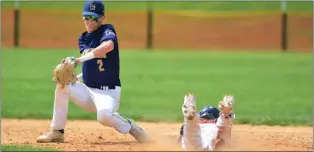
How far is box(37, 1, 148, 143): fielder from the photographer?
7913 millimetres

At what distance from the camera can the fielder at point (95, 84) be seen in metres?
7.91

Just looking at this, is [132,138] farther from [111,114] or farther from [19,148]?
[19,148]

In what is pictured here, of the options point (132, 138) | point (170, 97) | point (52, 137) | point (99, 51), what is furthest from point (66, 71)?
point (170, 97)

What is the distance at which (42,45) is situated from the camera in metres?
31.2

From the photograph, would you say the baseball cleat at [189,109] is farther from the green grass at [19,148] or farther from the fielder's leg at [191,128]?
the green grass at [19,148]

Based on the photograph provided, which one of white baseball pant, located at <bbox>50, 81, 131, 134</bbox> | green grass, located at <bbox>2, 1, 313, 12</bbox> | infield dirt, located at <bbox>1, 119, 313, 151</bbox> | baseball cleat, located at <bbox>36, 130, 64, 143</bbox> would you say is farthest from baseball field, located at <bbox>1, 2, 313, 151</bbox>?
green grass, located at <bbox>2, 1, 313, 12</bbox>

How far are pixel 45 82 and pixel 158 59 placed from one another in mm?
7639

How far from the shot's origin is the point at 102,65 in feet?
26.4

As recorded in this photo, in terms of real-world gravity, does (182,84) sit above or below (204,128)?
below

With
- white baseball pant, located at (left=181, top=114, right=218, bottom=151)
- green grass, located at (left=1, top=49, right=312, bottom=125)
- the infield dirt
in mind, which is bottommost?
green grass, located at (left=1, top=49, right=312, bottom=125)

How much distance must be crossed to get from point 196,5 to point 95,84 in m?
33.6

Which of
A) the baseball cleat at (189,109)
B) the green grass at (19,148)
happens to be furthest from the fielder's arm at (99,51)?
the baseball cleat at (189,109)

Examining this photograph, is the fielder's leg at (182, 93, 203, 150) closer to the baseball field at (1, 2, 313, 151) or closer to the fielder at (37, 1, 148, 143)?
the baseball field at (1, 2, 313, 151)

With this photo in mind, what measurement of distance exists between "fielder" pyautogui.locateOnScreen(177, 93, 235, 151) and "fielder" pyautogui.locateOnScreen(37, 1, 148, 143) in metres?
0.83
